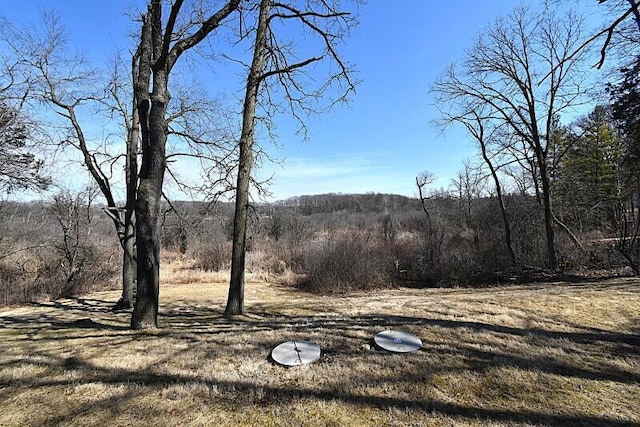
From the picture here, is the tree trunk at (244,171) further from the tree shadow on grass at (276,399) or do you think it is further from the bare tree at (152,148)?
the tree shadow on grass at (276,399)

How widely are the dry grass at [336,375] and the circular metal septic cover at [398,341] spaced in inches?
5.2

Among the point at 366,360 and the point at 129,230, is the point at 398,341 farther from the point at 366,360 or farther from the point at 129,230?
the point at 129,230

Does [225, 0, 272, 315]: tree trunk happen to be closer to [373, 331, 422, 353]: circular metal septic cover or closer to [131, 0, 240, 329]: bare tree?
[131, 0, 240, 329]: bare tree

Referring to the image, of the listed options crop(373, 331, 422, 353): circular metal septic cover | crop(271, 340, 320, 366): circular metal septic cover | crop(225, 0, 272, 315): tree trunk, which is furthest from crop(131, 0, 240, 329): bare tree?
crop(373, 331, 422, 353): circular metal septic cover

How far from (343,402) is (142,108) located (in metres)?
5.52

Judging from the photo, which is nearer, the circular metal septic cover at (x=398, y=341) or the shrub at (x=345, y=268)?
the circular metal septic cover at (x=398, y=341)

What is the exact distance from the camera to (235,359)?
3910mm

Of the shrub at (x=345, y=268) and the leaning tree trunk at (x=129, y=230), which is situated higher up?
the leaning tree trunk at (x=129, y=230)

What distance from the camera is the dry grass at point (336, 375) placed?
279 cm

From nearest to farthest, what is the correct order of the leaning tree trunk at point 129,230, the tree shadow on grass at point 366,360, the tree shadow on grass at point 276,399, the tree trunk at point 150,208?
1. the tree shadow on grass at point 276,399
2. the tree shadow on grass at point 366,360
3. the tree trunk at point 150,208
4. the leaning tree trunk at point 129,230

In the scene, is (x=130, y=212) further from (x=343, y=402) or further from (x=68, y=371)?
(x=343, y=402)

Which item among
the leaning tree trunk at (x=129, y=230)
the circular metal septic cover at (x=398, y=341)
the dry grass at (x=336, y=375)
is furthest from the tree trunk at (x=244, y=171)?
the leaning tree trunk at (x=129, y=230)

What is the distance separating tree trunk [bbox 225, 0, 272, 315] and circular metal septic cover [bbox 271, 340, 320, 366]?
293 cm

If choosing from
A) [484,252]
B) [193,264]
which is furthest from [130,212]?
[484,252]
